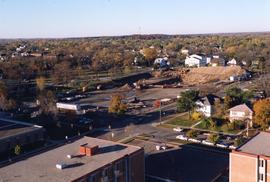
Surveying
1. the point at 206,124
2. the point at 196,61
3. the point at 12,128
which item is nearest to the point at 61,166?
the point at 12,128

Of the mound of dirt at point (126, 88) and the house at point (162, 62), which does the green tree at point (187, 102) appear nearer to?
the mound of dirt at point (126, 88)

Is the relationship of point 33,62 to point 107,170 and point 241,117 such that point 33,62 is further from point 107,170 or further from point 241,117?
point 107,170

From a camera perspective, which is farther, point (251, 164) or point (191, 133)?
point (191, 133)

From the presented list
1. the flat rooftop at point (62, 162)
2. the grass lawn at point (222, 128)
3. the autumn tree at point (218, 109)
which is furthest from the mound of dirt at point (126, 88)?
the flat rooftop at point (62, 162)

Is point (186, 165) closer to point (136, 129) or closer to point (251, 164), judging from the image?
point (251, 164)

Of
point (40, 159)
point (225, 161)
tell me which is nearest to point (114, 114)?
point (225, 161)

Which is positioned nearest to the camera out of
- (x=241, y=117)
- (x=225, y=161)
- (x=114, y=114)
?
(x=225, y=161)
